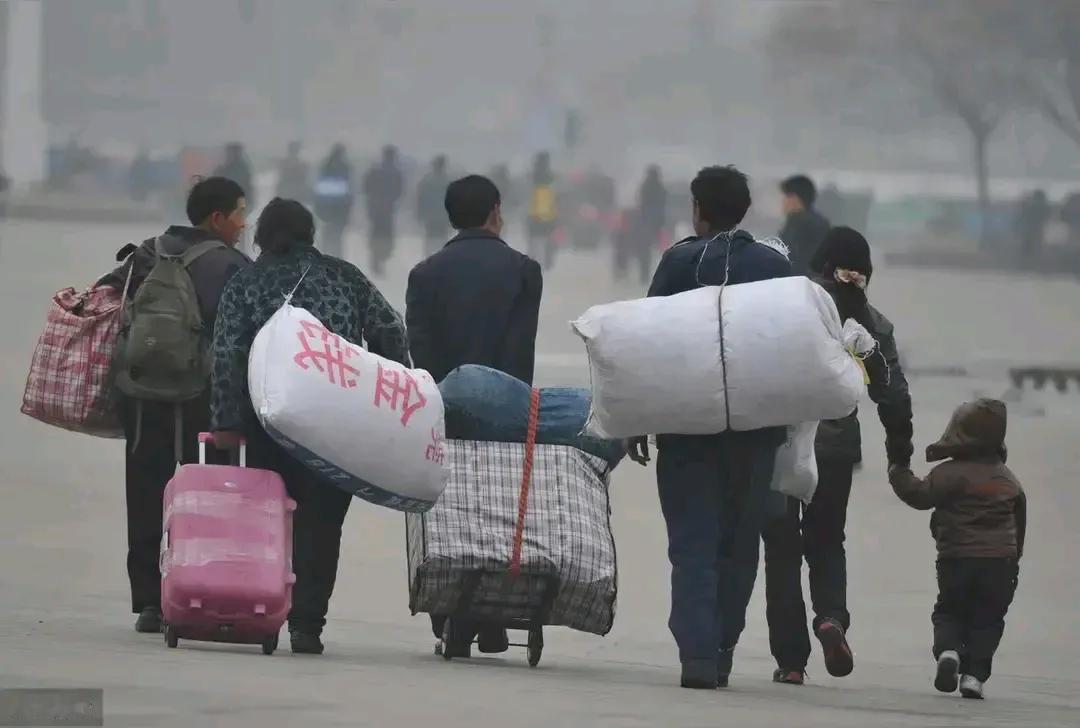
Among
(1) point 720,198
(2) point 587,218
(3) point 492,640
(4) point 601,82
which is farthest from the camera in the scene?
(4) point 601,82

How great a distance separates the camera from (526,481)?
6805mm

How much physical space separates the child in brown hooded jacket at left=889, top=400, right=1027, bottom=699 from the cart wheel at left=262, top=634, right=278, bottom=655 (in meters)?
1.67

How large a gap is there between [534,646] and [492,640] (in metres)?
0.28

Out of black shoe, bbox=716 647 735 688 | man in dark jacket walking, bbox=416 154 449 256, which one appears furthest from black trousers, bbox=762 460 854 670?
man in dark jacket walking, bbox=416 154 449 256

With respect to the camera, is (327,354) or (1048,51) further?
(1048,51)

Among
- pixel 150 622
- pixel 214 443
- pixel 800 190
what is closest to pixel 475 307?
pixel 214 443

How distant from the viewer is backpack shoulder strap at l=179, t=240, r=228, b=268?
7.29 metres

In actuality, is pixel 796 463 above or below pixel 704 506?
above

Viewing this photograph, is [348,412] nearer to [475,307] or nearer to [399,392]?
[399,392]

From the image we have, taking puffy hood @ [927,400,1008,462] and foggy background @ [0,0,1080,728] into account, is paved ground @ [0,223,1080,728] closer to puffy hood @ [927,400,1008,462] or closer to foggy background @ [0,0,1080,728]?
foggy background @ [0,0,1080,728]

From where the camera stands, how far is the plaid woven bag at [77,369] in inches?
288

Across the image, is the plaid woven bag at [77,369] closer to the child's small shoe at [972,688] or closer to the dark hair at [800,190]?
the child's small shoe at [972,688]

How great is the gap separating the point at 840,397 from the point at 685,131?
138 ft

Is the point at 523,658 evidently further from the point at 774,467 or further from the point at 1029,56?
the point at 1029,56
